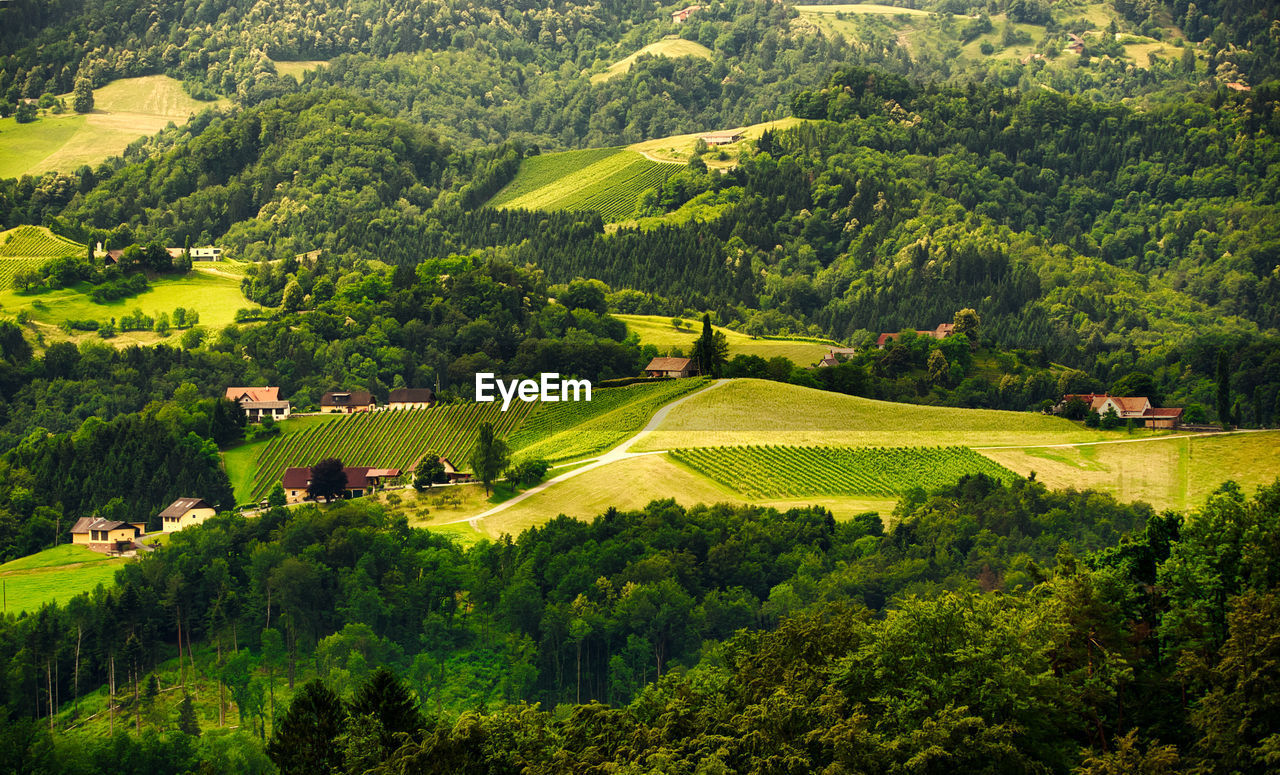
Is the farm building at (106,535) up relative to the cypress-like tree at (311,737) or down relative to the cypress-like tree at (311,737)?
down

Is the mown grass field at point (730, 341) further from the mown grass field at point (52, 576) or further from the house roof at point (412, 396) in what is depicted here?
the mown grass field at point (52, 576)

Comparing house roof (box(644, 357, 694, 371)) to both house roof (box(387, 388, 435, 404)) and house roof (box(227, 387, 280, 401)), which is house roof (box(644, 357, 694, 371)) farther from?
house roof (box(227, 387, 280, 401))

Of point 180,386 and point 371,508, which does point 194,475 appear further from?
point 180,386

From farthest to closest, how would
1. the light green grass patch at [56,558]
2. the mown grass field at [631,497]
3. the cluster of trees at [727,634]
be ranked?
the light green grass patch at [56,558]
the mown grass field at [631,497]
the cluster of trees at [727,634]

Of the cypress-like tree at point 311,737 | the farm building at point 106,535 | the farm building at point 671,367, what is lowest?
the farm building at point 106,535

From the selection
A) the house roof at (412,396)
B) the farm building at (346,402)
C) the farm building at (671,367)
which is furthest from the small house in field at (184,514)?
A: the farm building at (671,367)

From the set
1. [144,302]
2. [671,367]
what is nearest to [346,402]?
[671,367]

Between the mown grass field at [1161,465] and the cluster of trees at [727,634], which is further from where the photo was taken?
→ the mown grass field at [1161,465]
